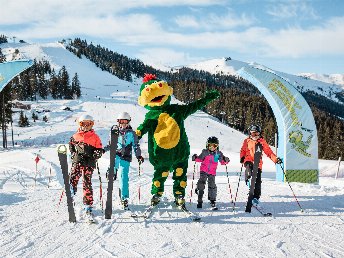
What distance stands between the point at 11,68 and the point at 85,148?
29.6 feet

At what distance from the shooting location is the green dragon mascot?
599 cm

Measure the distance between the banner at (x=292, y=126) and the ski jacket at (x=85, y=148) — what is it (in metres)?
8.35

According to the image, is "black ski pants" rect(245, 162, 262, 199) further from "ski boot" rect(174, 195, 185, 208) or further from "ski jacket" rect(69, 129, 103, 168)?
"ski jacket" rect(69, 129, 103, 168)

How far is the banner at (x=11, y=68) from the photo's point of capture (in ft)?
42.1

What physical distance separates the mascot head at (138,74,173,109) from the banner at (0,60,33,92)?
8222 millimetres

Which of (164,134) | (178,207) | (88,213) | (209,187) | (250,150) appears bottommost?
(178,207)

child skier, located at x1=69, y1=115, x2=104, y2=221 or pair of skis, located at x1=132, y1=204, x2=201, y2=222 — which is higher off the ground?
child skier, located at x1=69, y1=115, x2=104, y2=221

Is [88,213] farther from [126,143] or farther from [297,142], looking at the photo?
[297,142]

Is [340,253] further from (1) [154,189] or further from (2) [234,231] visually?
(1) [154,189]

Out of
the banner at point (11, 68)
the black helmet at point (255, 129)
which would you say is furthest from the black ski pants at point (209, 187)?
the banner at point (11, 68)

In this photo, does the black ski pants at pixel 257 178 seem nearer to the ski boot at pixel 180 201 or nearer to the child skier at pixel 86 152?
the ski boot at pixel 180 201

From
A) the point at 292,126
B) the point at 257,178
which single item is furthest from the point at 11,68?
the point at 292,126

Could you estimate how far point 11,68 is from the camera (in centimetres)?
1291

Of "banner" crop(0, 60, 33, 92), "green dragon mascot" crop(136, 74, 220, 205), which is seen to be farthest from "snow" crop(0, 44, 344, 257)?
"banner" crop(0, 60, 33, 92)
